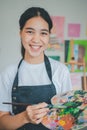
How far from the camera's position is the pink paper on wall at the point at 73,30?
1623mm

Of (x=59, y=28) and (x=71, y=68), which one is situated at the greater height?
(x=59, y=28)

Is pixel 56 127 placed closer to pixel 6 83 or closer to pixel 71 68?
pixel 6 83

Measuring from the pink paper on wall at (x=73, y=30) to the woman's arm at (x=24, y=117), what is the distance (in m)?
0.97

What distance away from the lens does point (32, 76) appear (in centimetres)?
84

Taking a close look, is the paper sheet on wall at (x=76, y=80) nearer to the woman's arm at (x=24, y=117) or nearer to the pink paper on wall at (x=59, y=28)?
the pink paper on wall at (x=59, y=28)

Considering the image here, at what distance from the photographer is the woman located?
0.78 m

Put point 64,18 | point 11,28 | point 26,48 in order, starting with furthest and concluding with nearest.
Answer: point 64,18 → point 11,28 → point 26,48

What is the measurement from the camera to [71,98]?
2.28ft

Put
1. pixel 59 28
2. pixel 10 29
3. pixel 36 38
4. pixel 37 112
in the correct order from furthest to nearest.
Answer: pixel 59 28 < pixel 10 29 < pixel 36 38 < pixel 37 112

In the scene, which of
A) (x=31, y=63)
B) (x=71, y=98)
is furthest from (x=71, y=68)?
(x=71, y=98)

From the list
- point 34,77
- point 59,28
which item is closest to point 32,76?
point 34,77

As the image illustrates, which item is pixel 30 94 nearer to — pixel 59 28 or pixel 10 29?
pixel 10 29

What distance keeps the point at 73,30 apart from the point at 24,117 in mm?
1057

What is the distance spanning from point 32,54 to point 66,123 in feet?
0.86
